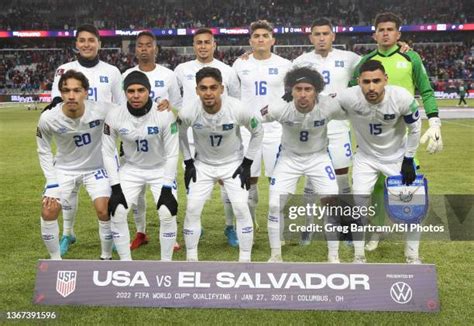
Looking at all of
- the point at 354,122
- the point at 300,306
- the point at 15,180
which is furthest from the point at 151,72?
the point at 15,180

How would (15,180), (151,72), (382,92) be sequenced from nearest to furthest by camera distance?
(382,92) < (151,72) < (15,180)

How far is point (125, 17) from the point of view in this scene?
46844 mm

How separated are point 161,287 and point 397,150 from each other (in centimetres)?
304

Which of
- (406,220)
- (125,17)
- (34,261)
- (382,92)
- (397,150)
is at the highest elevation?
(125,17)

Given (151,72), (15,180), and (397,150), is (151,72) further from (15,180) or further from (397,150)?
(15,180)

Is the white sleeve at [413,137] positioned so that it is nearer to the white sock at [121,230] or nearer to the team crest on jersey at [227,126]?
the team crest on jersey at [227,126]

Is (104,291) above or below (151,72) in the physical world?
below

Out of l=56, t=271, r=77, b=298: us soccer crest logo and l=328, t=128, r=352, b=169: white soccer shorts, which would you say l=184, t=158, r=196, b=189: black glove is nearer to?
l=56, t=271, r=77, b=298: us soccer crest logo

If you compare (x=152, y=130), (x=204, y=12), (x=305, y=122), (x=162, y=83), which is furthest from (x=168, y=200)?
(x=204, y=12)

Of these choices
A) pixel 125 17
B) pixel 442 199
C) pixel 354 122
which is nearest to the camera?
pixel 354 122

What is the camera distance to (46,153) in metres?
5.48

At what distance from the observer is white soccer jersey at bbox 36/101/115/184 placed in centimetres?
544

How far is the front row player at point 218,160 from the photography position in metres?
5.33

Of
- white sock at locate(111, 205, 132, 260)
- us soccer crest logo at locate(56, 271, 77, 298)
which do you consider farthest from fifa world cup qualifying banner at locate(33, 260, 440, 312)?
white sock at locate(111, 205, 132, 260)
